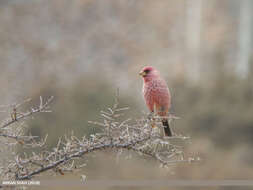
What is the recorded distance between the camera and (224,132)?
13.3 m

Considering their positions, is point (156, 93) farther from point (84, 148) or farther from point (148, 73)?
point (84, 148)

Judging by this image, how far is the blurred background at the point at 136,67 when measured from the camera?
463 inches

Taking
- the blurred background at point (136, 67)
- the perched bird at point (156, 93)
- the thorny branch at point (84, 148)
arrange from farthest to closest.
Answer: the blurred background at point (136, 67) → the perched bird at point (156, 93) → the thorny branch at point (84, 148)

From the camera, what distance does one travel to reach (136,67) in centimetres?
2720

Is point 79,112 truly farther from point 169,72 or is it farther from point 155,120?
point 169,72

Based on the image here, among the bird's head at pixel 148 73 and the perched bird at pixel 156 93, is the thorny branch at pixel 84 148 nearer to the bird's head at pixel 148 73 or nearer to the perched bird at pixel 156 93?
the perched bird at pixel 156 93

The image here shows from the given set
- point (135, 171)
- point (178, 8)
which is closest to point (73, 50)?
point (178, 8)

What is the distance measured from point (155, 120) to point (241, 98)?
40.1 feet

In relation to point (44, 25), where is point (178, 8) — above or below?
above

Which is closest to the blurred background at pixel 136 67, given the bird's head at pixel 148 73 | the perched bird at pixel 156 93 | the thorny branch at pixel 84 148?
the perched bird at pixel 156 93

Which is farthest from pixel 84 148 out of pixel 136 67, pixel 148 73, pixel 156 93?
pixel 136 67

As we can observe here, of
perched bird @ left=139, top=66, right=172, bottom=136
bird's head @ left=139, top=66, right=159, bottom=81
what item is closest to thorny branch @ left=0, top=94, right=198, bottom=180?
perched bird @ left=139, top=66, right=172, bottom=136

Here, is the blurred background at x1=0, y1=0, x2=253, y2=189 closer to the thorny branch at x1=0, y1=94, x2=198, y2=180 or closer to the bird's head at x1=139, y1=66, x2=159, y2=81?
the bird's head at x1=139, y1=66, x2=159, y2=81

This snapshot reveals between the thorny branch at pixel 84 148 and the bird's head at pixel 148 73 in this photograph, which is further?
the bird's head at pixel 148 73
